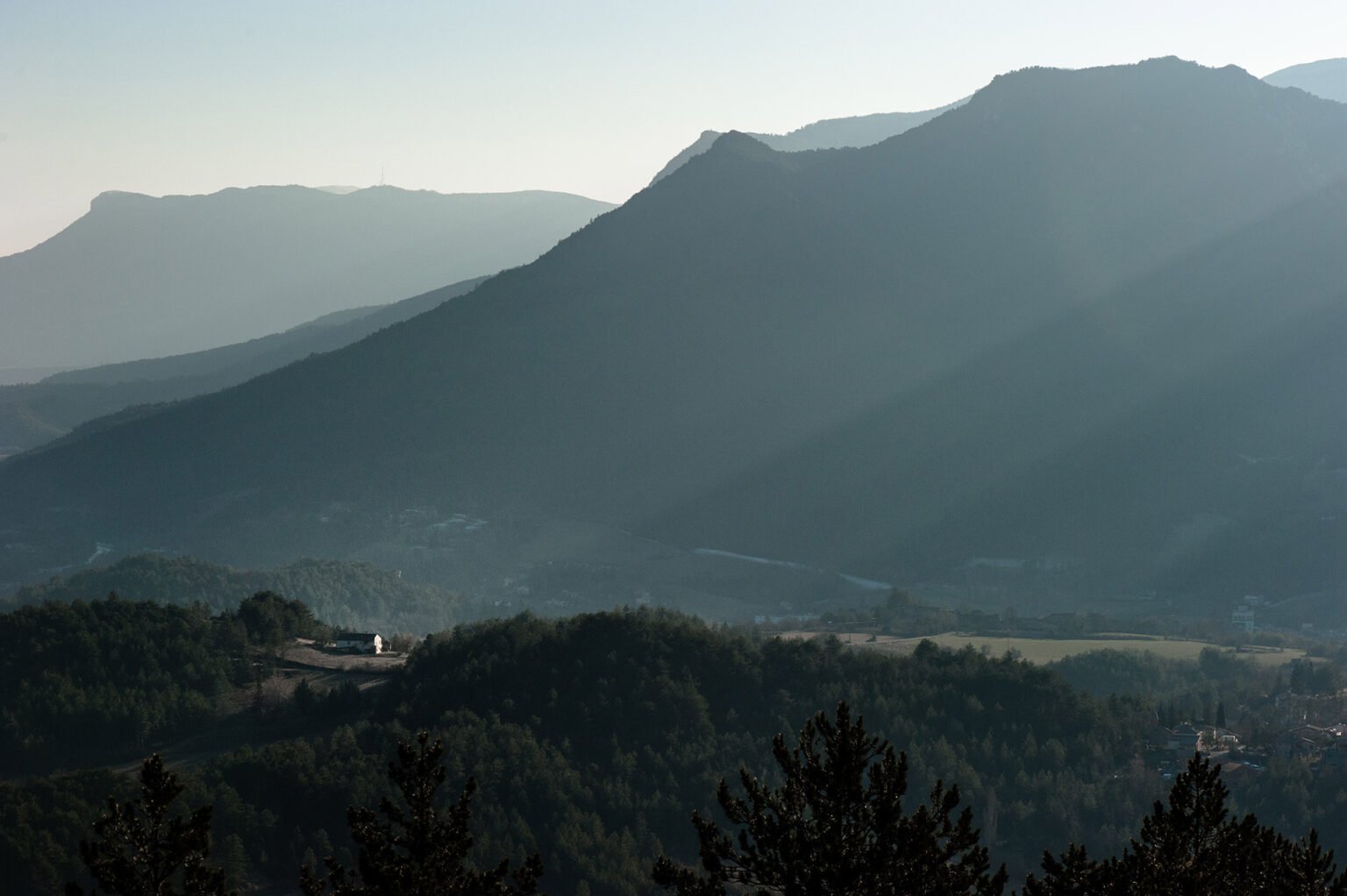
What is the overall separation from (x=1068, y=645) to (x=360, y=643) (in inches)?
2527

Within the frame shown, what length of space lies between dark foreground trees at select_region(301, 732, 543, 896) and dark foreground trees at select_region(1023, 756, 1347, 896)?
7.02m

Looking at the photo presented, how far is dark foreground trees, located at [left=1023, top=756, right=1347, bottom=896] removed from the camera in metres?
18.9

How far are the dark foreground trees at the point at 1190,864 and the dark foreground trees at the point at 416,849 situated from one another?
7.02 m

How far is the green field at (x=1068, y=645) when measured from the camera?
416ft

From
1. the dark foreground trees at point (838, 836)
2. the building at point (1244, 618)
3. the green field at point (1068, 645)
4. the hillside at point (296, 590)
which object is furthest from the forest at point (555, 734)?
the building at point (1244, 618)

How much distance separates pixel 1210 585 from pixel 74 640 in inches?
5494

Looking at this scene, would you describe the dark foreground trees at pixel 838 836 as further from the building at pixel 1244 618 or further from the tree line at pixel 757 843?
the building at pixel 1244 618

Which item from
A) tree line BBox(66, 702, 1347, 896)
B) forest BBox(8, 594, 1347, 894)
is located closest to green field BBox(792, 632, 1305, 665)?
forest BBox(8, 594, 1347, 894)

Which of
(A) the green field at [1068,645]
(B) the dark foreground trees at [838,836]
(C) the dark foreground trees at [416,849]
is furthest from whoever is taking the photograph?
(A) the green field at [1068,645]

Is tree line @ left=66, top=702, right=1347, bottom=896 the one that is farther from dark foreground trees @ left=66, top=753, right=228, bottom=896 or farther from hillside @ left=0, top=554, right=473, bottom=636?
hillside @ left=0, top=554, right=473, bottom=636

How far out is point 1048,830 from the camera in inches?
3135

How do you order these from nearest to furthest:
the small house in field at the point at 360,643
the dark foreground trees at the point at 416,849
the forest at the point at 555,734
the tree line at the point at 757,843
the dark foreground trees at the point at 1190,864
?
1. the tree line at the point at 757,843
2. the dark foreground trees at the point at 416,849
3. the dark foreground trees at the point at 1190,864
4. the forest at the point at 555,734
5. the small house in field at the point at 360,643

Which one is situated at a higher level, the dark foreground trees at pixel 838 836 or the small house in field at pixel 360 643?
the dark foreground trees at pixel 838 836

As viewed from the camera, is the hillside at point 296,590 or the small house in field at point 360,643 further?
the hillside at point 296,590
